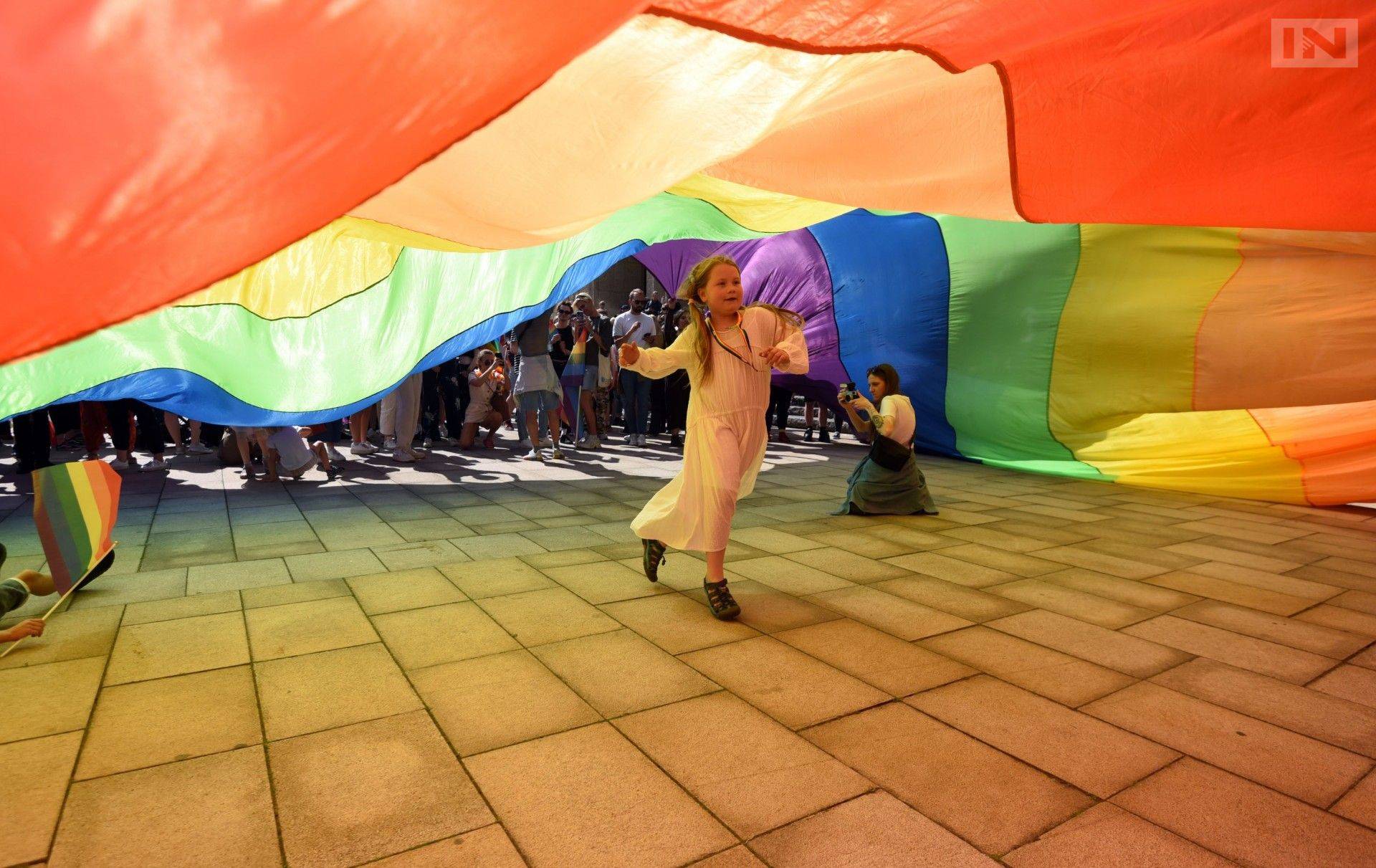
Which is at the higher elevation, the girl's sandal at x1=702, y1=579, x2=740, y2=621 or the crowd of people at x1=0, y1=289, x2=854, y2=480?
the crowd of people at x1=0, y1=289, x2=854, y2=480

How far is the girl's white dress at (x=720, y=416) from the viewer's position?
3.48 meters

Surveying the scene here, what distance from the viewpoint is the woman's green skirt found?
5.70 meters

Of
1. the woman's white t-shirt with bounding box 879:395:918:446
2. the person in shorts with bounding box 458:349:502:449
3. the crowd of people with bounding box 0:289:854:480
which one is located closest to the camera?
the woman's white t-shirt with bounding box 879:395:918:446

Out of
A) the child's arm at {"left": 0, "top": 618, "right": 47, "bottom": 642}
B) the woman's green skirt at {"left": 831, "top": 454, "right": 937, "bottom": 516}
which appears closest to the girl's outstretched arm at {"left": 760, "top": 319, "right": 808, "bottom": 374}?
the woman's green skirt at {"left": 831, "top": 454, "right": 937, "bottom": 516}

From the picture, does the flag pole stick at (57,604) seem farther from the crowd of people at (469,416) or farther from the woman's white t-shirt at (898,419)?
the woman's white t-shirt at (898,419)

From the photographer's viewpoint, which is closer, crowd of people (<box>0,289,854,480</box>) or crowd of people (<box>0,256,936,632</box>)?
crowd of people (<box>0,256,936,632</box>)

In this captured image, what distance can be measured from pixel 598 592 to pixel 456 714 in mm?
1324

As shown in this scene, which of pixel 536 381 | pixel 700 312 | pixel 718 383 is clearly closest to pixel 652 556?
pixel 718 383

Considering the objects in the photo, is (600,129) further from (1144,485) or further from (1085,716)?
(1144,485)

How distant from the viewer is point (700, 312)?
362 centimetres

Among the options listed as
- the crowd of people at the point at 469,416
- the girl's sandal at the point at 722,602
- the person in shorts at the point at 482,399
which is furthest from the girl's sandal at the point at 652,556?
the person in shorts at the point at 482,399

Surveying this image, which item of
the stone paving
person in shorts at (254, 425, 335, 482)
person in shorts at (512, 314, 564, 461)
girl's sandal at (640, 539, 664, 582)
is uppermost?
person in shorts at (512, 314, 564, 461)

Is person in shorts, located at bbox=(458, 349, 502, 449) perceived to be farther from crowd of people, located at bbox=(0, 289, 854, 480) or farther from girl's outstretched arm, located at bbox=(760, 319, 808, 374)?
girl's outstretched arm, located at bbox=(760, 319, 808, 374)

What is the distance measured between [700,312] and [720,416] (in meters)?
0.51
